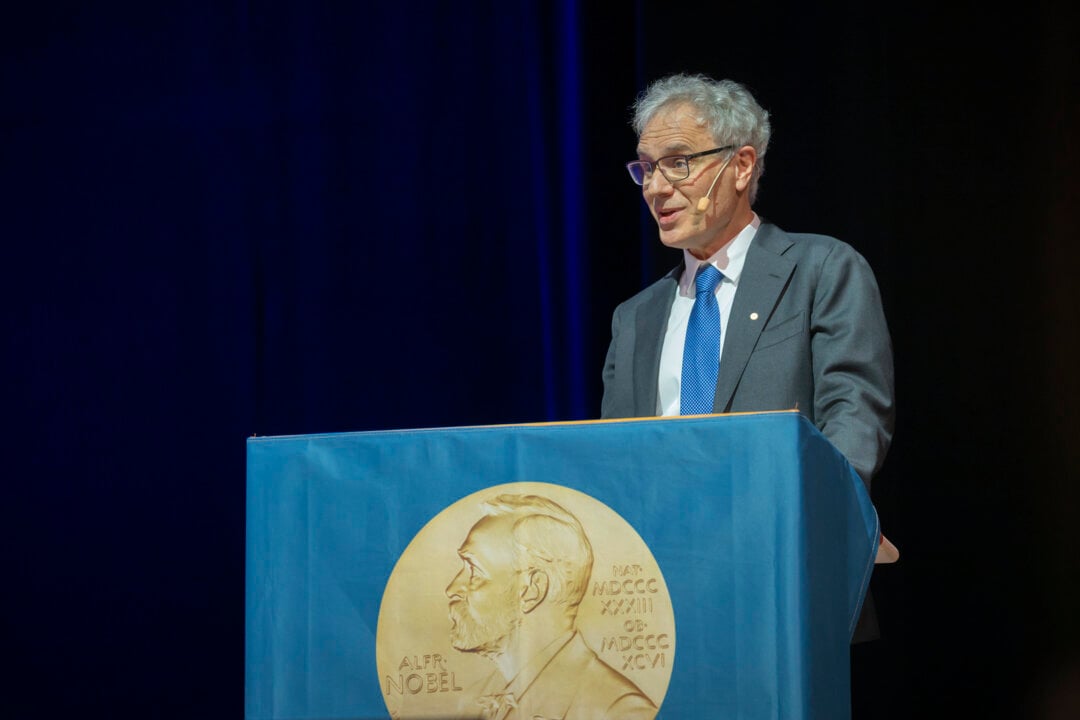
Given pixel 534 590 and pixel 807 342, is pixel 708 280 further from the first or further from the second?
pixel 534 590

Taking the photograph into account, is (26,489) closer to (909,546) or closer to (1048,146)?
(909,546)

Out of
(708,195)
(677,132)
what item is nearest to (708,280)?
(708,195)

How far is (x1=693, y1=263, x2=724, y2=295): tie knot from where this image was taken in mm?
2387

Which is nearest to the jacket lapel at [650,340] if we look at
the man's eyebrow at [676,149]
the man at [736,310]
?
the man at [736,310]

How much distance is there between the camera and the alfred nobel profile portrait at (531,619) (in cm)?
143

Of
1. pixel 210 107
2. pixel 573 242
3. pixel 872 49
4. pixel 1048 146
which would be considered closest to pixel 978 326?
pixel 1048 146

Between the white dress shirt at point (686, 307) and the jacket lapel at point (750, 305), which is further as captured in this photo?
the white dress shirt at point (686, 307)

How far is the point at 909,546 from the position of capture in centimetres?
276

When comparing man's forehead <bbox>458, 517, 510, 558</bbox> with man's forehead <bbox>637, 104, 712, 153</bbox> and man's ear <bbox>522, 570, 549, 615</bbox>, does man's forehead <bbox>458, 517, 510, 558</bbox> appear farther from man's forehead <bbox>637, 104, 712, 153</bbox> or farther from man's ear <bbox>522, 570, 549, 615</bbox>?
man's forehead <bbox>637, 104, 712, 153</bbox>

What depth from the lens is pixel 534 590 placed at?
1459 mm

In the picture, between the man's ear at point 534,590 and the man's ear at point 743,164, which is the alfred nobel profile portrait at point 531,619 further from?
the man's ear at point 743,164

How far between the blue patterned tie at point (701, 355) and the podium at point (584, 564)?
2.13ft

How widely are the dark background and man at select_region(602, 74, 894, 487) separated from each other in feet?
1.76

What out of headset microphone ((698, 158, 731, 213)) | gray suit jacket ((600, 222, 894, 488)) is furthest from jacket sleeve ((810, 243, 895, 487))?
headset microphone ((698, 158, 731, 213))
